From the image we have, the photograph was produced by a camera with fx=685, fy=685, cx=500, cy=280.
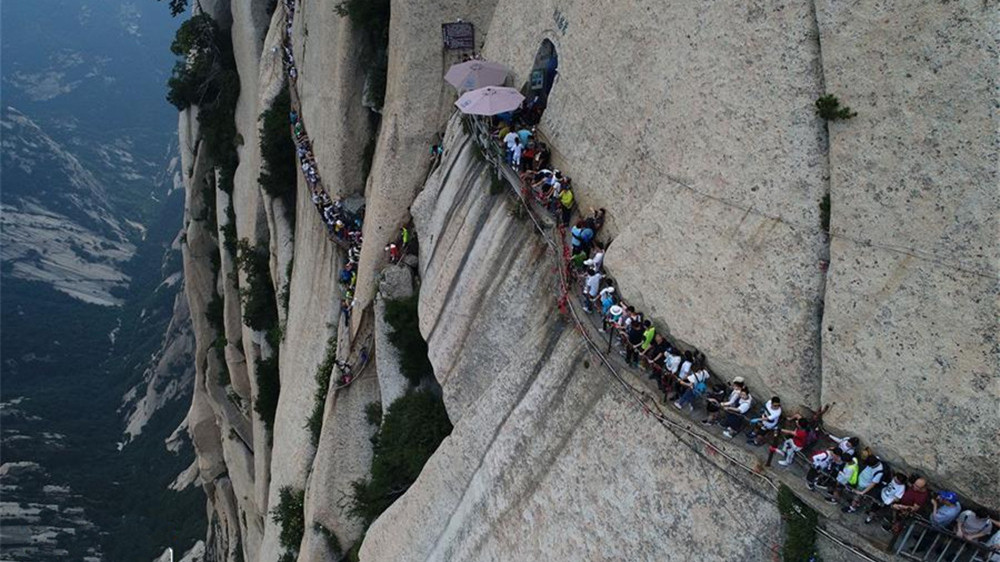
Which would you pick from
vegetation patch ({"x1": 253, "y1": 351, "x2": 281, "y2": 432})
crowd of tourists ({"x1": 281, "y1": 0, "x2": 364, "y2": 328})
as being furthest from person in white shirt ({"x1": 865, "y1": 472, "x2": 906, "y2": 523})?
vegetation patch ({"x1": 253, "y1": 351, "x2": 281, "y2": 432})

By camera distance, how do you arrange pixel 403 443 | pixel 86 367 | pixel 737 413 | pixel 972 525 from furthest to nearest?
pixel 86 367
pixel 403 443
pixel 737 413
pixel 972 525

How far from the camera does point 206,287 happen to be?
50219 millimetres

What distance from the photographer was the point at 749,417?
12.8m

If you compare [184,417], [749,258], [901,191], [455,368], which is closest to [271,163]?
[455,368]

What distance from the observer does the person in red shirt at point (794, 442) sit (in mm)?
11898

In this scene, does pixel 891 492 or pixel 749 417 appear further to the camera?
pixel 749 417

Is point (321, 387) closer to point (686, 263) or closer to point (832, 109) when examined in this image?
point (686, 263)

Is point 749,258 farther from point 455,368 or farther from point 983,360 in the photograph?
point 455,368

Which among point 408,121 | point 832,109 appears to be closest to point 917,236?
point 832,109

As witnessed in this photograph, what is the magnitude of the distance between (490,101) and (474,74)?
212 cm

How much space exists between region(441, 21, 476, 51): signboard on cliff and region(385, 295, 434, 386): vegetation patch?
9054 mm

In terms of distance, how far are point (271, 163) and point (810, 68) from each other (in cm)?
2774

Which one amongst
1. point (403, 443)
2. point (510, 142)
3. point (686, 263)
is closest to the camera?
point (686, 263)

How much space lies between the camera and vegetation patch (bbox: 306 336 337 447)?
88.2 feet
